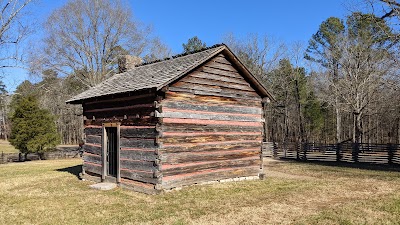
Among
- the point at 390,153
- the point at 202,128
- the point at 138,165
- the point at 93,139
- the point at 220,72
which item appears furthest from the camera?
the point at 390,153

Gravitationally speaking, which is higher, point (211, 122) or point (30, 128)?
point (211, 122)

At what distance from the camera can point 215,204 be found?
9.58 metres

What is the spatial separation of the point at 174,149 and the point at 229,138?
9.75 feet

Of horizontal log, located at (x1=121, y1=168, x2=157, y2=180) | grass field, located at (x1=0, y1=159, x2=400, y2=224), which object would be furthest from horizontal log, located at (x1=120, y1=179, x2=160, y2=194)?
grass field, located at (x1=0, y1=159, x2=400, y2=224)

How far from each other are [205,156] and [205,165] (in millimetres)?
343

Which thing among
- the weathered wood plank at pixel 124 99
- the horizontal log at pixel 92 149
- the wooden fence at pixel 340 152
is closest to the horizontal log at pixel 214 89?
the weathered wood plank at pixel 124 99

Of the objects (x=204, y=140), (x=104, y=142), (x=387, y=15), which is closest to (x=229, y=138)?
(x=204, y=140)

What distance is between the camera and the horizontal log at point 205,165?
A: 37.8 ft

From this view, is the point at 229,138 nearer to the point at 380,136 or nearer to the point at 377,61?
the point at 377,61

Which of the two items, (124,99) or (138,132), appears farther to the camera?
(124,99)

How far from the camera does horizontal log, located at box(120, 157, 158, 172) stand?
11.4 m

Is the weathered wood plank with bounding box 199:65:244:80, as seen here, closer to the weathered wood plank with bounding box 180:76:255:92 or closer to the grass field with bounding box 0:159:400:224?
the weathered wood plank with bounding box 180:76:255:92

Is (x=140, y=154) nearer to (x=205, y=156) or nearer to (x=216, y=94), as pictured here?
(x=205, y=156)

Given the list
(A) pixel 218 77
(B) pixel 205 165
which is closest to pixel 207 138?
(B) pixel 205 165
